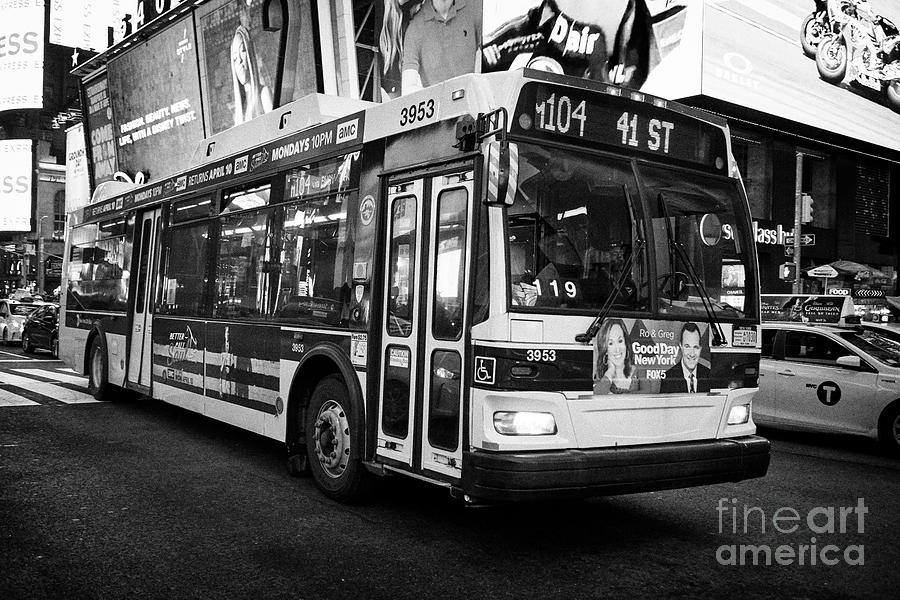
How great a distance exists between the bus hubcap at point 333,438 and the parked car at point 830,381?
6.74 meters

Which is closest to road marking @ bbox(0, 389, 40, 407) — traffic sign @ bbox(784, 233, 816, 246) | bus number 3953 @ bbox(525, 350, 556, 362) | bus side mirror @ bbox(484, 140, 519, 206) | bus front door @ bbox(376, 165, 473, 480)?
bus front door @ bbox(376, 165, 473, 480)

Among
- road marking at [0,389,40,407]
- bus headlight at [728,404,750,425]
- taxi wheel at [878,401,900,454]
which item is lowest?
road marking at [0,389,40,407]

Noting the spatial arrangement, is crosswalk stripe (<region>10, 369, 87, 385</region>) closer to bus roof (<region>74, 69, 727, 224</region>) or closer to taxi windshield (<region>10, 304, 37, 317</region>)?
bus roof (<region>74, 69, 727, 224</region>)

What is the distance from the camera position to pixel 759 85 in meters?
22.9

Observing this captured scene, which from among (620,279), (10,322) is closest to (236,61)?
(10,322)

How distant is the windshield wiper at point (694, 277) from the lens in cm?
577

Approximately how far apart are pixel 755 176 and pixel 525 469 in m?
24.6

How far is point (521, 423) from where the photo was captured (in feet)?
17.0

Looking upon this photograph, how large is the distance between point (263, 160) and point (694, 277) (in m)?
4.55

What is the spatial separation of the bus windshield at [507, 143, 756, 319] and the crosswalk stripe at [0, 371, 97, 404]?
974 cm

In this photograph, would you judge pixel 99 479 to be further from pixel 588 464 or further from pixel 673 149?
pixel 673 149

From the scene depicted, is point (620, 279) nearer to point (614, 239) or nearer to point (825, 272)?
point (614, 239)

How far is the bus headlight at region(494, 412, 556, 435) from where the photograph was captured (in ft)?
17.0

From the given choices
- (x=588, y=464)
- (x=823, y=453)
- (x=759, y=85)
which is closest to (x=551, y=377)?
(x=588, y=464)
